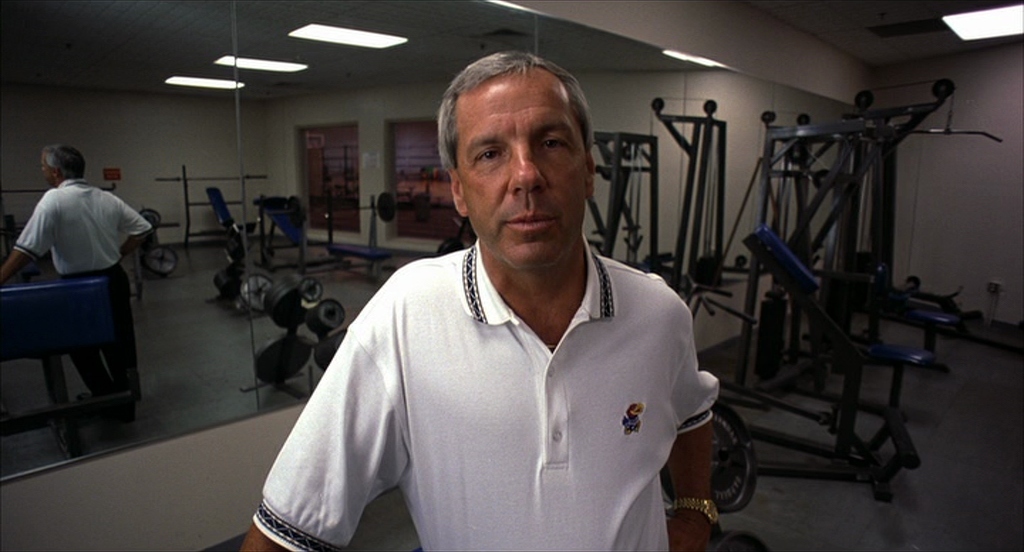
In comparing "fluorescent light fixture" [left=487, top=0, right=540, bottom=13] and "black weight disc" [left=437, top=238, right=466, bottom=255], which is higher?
"fluorescent light fixture" [left=487, top=0, right=540, bottom=13]

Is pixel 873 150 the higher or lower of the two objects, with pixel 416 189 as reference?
higher

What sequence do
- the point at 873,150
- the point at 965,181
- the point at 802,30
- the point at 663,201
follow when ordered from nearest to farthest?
the point at 873,150, the point at 663,201, the point at 802,30, the point at 965,181

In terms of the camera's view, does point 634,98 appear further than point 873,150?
Yes

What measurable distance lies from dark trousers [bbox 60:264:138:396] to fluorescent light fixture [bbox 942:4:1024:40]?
5957 mm

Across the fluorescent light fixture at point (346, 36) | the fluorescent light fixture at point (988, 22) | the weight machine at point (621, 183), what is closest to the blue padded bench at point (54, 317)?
the fluorescent light fixture at point (346, 36)

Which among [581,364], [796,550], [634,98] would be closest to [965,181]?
[634,98]

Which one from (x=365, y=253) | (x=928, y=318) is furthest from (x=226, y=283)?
(x=928, y=318)

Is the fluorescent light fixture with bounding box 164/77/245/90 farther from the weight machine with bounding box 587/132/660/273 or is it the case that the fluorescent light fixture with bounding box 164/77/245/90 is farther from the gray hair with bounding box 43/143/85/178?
the weight machine with bounding box 587/132/660/273

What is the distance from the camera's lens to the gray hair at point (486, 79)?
2.45 ft

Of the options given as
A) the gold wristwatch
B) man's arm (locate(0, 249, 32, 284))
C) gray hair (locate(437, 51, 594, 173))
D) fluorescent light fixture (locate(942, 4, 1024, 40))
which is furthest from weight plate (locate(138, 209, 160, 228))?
fluorescent light fixture (locate(942, 4, 1024, 40))

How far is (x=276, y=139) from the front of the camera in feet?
8.33

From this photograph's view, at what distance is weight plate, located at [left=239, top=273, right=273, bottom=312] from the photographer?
2.62m

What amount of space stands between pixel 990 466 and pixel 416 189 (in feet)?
11.0

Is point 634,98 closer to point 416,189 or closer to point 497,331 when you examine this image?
point 416,189
